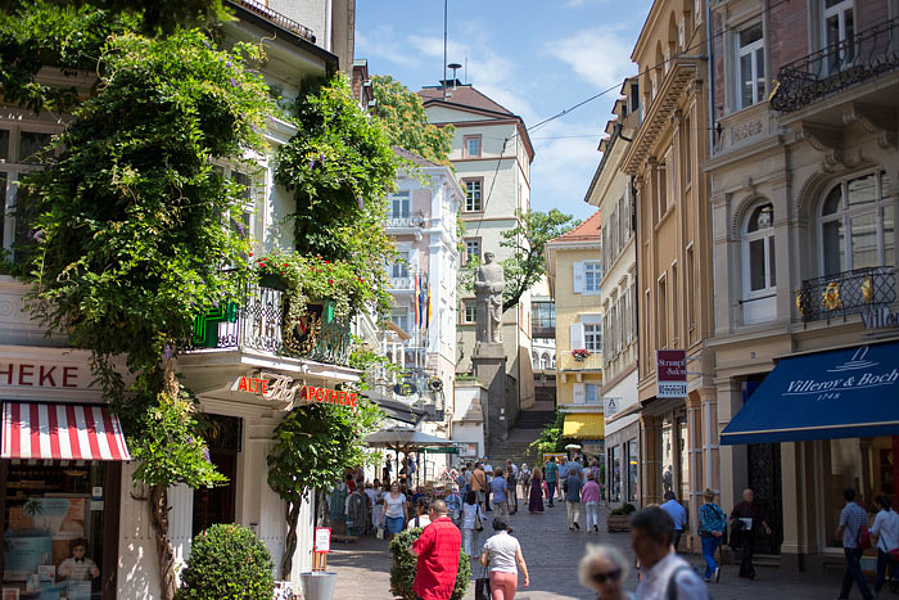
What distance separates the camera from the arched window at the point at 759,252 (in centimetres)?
2181

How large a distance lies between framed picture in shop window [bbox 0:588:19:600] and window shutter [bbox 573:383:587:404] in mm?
47341

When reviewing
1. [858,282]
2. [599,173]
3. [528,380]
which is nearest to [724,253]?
[858,282]

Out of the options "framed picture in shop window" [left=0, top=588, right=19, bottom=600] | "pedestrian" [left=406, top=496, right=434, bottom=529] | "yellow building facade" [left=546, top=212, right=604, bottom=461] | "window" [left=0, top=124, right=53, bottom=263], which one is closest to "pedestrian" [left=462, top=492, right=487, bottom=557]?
"pedestrian" [left=406, top=496, right=434, bottom=529]

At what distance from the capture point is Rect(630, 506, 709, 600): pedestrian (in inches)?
202

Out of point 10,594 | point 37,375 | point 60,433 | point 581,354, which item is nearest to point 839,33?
point 37,375

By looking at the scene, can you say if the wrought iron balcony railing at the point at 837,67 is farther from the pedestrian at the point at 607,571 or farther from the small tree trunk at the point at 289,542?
the pedestrian at the point at 607,571

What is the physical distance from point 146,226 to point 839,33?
519 inches

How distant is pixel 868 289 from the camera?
18891mm

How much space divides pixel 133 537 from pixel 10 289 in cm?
366

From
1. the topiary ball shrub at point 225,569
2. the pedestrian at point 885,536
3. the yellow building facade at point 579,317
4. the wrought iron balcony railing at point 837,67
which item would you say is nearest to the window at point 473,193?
the yellow building facade at point 579,317

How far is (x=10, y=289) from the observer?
14.0 meters

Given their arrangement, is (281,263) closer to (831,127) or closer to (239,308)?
(239,308)

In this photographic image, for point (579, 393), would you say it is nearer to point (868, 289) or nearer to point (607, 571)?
point (868, 289)

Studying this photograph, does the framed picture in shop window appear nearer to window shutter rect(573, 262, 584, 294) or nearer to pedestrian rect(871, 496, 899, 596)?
pedestrian rect(871, 496, 899, 596)
